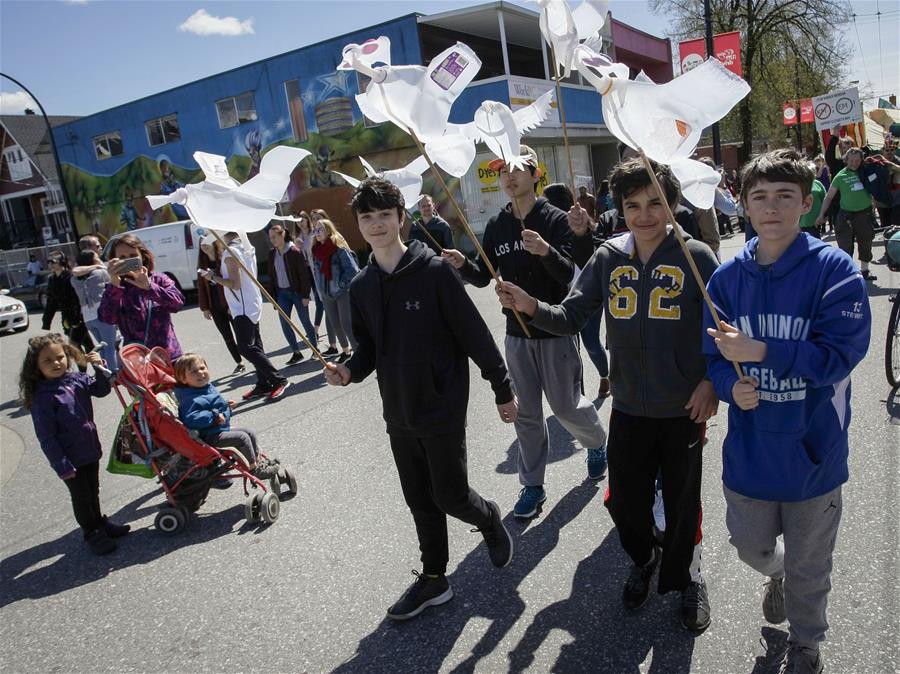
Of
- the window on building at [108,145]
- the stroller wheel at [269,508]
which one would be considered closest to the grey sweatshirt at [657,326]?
the stroller wheel at [269,508]

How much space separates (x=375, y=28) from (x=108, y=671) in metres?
19.4

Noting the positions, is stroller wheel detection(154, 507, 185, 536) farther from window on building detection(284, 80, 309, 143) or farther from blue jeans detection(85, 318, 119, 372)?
window on building detection(284, 80, 309, 143)

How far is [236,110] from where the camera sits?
2330 centimetres

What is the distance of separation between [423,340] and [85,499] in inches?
106

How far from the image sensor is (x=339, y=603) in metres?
3.24

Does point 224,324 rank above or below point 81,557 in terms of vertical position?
above

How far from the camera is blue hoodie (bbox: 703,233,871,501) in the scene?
6.86ft

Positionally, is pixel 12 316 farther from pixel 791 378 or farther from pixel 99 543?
pixel 791 378

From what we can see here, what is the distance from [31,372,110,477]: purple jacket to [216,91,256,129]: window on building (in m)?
20.5

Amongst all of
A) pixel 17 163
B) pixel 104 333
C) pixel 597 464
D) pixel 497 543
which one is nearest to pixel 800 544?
pixel 497 543

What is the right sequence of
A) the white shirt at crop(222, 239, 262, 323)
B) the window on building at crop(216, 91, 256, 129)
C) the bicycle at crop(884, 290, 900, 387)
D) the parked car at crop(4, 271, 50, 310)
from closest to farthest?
the bicycle at crop(884, 290, 900, 387)
the white shirt at crop(222, 239, 262, 323)
the parked car at crop(4, 271, 50, 310)
the window on building at crop(216, 91, 256, 129)

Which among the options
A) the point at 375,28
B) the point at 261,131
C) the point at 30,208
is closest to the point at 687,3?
the point at 375,28

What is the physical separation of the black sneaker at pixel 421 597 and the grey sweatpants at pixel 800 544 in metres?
1.38

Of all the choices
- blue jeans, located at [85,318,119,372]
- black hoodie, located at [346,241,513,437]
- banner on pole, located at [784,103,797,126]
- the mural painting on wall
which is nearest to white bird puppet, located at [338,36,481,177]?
black hoodie, located at [346,241,513,437]
